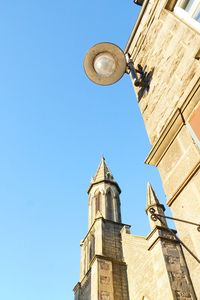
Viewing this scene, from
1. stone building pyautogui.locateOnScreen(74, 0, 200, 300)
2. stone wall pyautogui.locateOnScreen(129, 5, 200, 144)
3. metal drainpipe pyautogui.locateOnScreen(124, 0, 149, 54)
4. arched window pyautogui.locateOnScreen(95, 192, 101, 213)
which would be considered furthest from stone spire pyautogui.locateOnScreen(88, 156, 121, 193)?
stone wall pyautogui.locateOnScreen(129, 5, 200, 144)

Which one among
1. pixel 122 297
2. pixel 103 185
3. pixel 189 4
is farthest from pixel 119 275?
pixel 189 4

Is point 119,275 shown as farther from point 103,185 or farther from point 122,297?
point 103,185

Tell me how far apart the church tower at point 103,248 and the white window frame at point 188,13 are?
535 inches

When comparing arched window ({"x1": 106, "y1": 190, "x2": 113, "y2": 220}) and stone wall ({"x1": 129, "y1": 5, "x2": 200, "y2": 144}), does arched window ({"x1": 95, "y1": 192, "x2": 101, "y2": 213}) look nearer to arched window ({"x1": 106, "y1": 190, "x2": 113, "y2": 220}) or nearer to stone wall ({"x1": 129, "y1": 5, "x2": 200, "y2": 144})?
arched window ({"x1": 106, "y1": 190, "x2": 113, "y2": 220})

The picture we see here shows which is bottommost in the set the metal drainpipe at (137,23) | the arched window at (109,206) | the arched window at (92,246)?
the metal drainpipe at (137,23)

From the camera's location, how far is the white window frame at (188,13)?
336cm

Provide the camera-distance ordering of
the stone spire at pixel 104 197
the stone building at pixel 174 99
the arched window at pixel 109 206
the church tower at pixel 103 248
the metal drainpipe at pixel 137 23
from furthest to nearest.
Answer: the stone spire at pixel 104 197 → the arched window at pixel 109 206 → the church tower at pixel 103 248 → the metal drainpipe at pixel 137 23 → the stone building at pixel 174 99

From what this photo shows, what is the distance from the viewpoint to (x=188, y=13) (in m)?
3.59

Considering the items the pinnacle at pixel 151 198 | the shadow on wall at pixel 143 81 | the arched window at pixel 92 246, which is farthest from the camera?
the arched window at pixel 92 246

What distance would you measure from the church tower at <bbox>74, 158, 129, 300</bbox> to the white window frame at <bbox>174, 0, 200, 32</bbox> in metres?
13.6

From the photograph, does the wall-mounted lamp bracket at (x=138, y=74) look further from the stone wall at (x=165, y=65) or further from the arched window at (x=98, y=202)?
the arched window at (x=98, y=202)

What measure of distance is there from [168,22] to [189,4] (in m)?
0.45

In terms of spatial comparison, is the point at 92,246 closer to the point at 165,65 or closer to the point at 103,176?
the point at 103,176

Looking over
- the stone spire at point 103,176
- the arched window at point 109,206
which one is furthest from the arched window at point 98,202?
the stone spire at point 103,176
